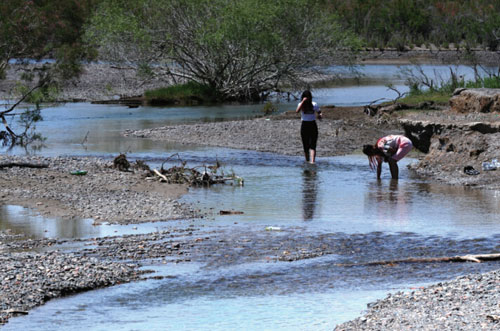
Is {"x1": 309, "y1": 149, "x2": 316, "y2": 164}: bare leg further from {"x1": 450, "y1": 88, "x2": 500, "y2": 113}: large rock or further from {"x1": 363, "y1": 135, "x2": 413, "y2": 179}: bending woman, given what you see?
{"x1": 450, "y1": 88, "x2": 500, "y2": 113}: large rock

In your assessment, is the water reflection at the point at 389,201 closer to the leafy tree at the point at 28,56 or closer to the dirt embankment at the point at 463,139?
the dirt embankment at the point at 463,139

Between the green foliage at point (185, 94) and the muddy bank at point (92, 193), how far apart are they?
862 inches

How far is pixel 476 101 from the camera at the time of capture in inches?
856

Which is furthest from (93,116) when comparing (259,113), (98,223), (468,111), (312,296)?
(312,296)

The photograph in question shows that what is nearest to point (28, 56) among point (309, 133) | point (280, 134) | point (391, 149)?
point (280, 134)

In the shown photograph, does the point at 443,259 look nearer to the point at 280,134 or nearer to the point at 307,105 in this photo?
the point at 307,105

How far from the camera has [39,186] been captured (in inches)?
599

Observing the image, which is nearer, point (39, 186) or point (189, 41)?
point (39, 186)

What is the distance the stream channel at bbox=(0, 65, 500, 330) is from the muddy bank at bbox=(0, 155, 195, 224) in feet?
1.32

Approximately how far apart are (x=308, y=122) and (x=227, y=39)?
729 inches

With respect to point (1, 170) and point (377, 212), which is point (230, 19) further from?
point (377, 212)

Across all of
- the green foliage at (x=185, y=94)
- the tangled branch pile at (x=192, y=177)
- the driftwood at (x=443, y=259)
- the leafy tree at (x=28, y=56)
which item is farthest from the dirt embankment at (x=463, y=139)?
the green foliage at (x=185, y=94)

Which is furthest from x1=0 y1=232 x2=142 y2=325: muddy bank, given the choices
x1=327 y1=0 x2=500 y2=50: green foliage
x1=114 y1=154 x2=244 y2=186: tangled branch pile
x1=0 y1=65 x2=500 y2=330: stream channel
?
x1=327 y1=0 x2=500 y2=50: green foliage

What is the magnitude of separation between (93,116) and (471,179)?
2074 cm
